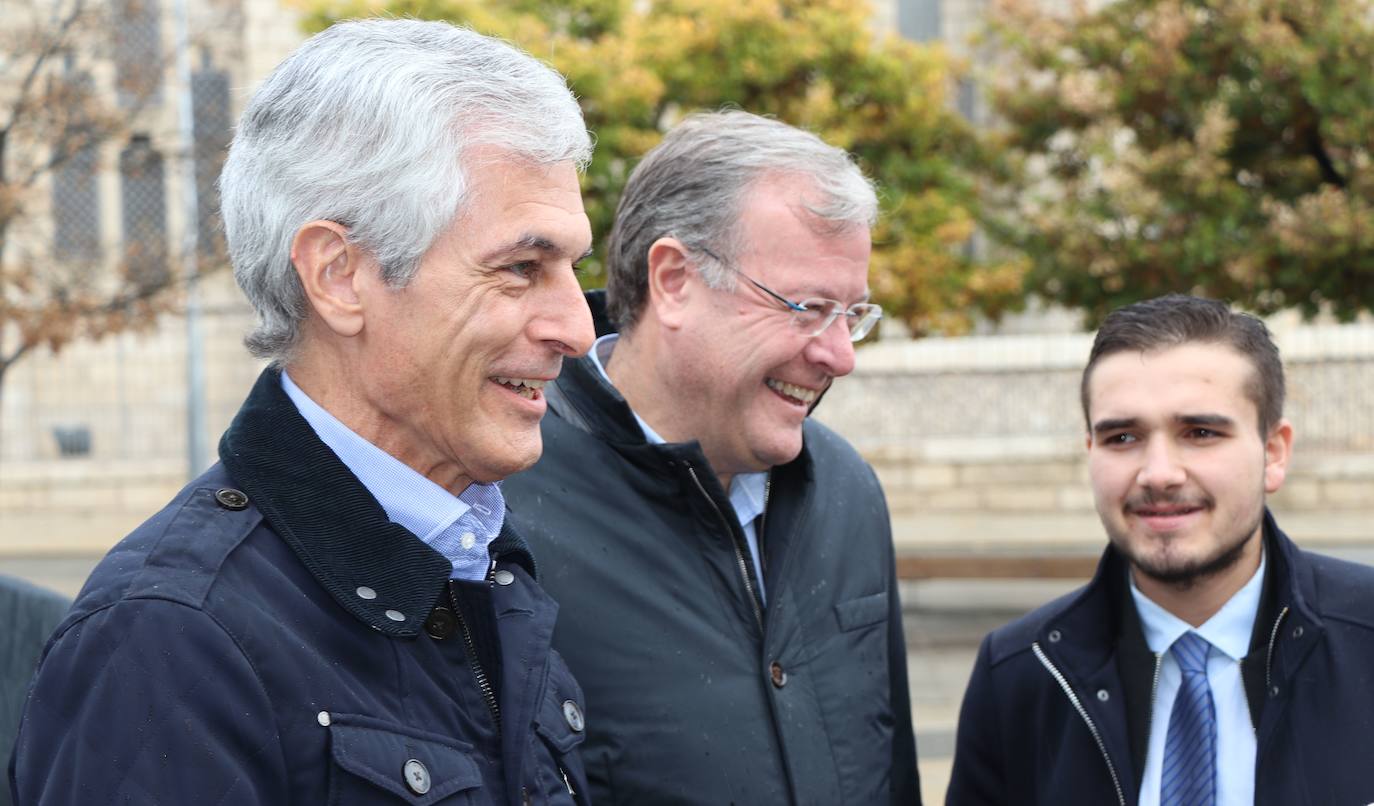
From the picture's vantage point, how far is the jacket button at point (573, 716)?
1.90 m

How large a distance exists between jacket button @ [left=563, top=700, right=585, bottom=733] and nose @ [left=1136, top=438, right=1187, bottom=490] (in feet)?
3.70

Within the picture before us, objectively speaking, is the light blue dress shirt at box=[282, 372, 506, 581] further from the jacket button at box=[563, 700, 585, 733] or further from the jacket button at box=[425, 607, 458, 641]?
the jacket button at box=[563, 700, 585, 733]

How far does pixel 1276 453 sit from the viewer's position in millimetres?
2734

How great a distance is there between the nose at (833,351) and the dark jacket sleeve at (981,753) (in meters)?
0.63

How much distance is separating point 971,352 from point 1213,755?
11.5 metres

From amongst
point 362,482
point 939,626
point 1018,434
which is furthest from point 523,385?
point 1018,434

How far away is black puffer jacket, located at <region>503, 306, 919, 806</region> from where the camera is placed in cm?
237

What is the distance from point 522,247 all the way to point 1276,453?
5.34ft

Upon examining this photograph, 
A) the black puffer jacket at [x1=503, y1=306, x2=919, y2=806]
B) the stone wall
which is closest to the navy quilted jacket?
the black puffer jacket at [x1=503, y1=306, x2=919, y2=806]

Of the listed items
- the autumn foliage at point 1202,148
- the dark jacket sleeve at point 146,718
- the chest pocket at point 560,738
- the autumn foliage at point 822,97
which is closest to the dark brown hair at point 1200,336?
the chest pocket at point 560,738

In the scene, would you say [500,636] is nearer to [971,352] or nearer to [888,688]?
[888,688]

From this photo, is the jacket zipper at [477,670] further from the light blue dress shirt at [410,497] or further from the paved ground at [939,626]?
the paved ground at [939,626]

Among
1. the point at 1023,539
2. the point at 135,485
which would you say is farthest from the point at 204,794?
the point at 135,485

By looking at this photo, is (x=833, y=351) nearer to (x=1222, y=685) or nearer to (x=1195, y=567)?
(x=1195, y=567)
